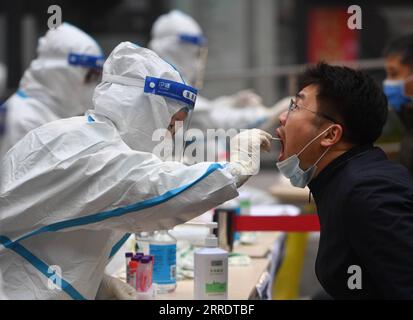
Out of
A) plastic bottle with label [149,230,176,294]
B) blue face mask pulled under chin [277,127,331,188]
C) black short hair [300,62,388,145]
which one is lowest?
plastic bottle with label [149,230,176,294]

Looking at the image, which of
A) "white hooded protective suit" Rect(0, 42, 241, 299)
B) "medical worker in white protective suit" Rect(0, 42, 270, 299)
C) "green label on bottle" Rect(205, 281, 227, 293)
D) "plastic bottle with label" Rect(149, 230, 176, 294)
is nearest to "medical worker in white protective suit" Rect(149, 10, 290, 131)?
"plastic bottle with label" Rect(149, 230, 176, 294)

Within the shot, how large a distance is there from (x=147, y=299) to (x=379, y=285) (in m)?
0.85

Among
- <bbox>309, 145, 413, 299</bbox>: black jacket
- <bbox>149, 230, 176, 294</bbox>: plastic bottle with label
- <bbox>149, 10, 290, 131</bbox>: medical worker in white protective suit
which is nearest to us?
<bbox>309, 145, 413, 299</bbox>: black jacket

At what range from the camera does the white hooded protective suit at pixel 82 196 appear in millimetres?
2053

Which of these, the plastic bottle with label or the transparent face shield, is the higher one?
the transparent face shield

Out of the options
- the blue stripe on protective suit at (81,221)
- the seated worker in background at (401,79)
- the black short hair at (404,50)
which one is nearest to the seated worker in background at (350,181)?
the blue stripe on protective suit at (81,221)

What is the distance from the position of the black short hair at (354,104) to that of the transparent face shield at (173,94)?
44cm

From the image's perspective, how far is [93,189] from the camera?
206cm

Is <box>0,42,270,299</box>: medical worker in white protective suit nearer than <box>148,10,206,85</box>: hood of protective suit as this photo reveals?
Yes

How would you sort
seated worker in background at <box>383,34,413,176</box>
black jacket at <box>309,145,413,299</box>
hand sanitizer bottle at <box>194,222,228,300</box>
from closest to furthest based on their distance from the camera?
black jacket at <box>309,145,413,299</box>
hand sanitizer bottle at <box>194,222,228,300</box>
seated worker in background at <box>383,34,413,176</box>

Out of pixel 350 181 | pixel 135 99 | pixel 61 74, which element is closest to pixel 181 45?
pixel 61 74

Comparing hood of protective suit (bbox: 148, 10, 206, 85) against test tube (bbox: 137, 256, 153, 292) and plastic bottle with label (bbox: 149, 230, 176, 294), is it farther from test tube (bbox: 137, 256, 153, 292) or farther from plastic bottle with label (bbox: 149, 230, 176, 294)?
test tube (bbox: 137, 256, 153, 292)

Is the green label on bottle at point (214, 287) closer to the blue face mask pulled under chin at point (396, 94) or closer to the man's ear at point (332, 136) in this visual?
the man's ear at point (332, 136)

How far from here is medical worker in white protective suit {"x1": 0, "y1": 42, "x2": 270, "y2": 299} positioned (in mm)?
2055
